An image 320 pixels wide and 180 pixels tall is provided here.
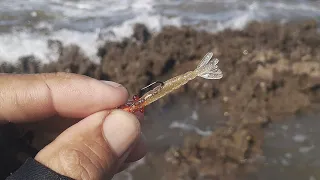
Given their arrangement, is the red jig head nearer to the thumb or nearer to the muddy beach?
the thumb

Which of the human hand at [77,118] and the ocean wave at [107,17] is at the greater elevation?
the human hand at [77,118]

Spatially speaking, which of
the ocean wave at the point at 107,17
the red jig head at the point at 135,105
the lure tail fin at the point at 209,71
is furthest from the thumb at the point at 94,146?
the ocean wave at the point at 107,17

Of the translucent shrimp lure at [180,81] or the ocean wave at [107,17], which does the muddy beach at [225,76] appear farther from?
the translucent shrimp lure at [180,81]

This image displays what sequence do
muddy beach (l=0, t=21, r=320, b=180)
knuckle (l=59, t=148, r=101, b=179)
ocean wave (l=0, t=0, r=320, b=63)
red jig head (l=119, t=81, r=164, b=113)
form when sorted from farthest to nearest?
ocean wave (l=0, t=0, r=320, b=63) < muddy beach (l=0, t=21, r=320, b=180) < red jig head (l=119, t=81, r=164, b=113) < knuckle (l=59, t=148, r=101, b=179)

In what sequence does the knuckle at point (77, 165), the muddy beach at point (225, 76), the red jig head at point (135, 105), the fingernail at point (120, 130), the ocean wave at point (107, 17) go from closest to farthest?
the knuckle at point (77, 165), the fingernail at point (120, 130), the red jig head at point (135, 105), the muddy beach at point (225, 76), the ocean wave at point (107, 17)

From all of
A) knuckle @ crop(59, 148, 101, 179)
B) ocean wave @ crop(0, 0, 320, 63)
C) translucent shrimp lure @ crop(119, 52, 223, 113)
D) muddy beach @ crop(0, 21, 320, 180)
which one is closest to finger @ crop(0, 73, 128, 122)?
translucent shrimp lure @ crop(119, 52, 223, 113)

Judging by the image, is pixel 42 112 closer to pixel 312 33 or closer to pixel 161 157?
pixel 161 157

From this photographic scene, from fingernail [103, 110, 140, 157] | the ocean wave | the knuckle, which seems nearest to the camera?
the knuckle

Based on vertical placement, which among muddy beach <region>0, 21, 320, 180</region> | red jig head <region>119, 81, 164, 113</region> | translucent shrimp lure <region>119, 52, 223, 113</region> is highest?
translucent shrimp lure <region>119, 52, 223, 113</region>
